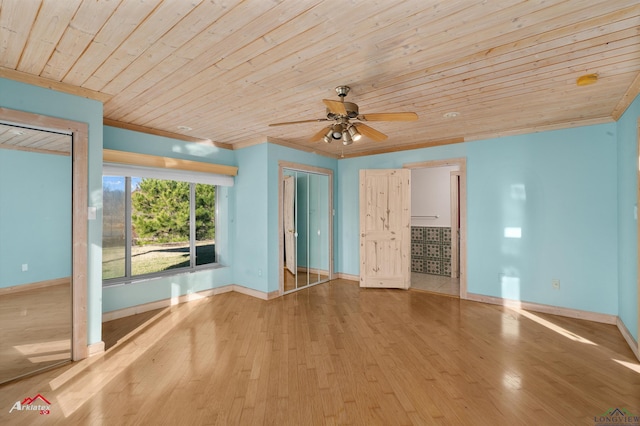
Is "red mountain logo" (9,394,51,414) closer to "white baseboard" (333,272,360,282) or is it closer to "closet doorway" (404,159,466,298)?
"white baseboard" (333,272,360,282)

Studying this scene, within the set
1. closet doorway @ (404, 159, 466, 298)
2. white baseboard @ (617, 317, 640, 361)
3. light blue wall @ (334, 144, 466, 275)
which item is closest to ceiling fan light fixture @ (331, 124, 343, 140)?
light blue wall @ (334, 144, 466, 275)

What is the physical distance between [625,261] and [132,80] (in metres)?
5.39

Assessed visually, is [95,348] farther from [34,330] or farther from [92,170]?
[92,170]

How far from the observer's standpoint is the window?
13.6ft

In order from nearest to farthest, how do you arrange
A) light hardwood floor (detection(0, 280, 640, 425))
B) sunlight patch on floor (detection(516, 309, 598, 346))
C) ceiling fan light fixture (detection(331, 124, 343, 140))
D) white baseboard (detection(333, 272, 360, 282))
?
light hardwood floor (detection(0, 280, 640, 425)), ceiling fan light fixture (detection(331, 124, 343, 140)), sunlight patch on floor (detection(516, 309, 598, 346)), white baseboard (detection(333, 272, 360, 282))

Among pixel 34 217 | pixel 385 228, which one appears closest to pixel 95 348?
pixel 34 217

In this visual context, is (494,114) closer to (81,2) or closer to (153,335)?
(81,2)

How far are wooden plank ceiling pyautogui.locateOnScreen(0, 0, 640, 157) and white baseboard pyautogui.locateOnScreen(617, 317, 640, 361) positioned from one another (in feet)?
7.83

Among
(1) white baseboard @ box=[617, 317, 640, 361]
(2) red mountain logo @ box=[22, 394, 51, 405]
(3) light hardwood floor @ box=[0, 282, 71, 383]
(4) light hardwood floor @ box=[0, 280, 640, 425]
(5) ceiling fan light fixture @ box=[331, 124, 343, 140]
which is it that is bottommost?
(2) red mountain logo @ box=[22, 394, 51, 405]

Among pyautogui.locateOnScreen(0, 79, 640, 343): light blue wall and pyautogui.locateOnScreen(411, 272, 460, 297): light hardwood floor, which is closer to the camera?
pyautogui.locateOnScreen(0, 79, 640, 343): light blue wall

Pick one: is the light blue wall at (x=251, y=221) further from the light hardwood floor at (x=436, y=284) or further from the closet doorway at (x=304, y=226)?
the light hardwood floor at (x=436, y=284)

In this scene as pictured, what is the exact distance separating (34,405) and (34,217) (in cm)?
153

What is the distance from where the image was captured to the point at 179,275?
15.2ft

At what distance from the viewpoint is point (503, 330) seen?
3529 mm
